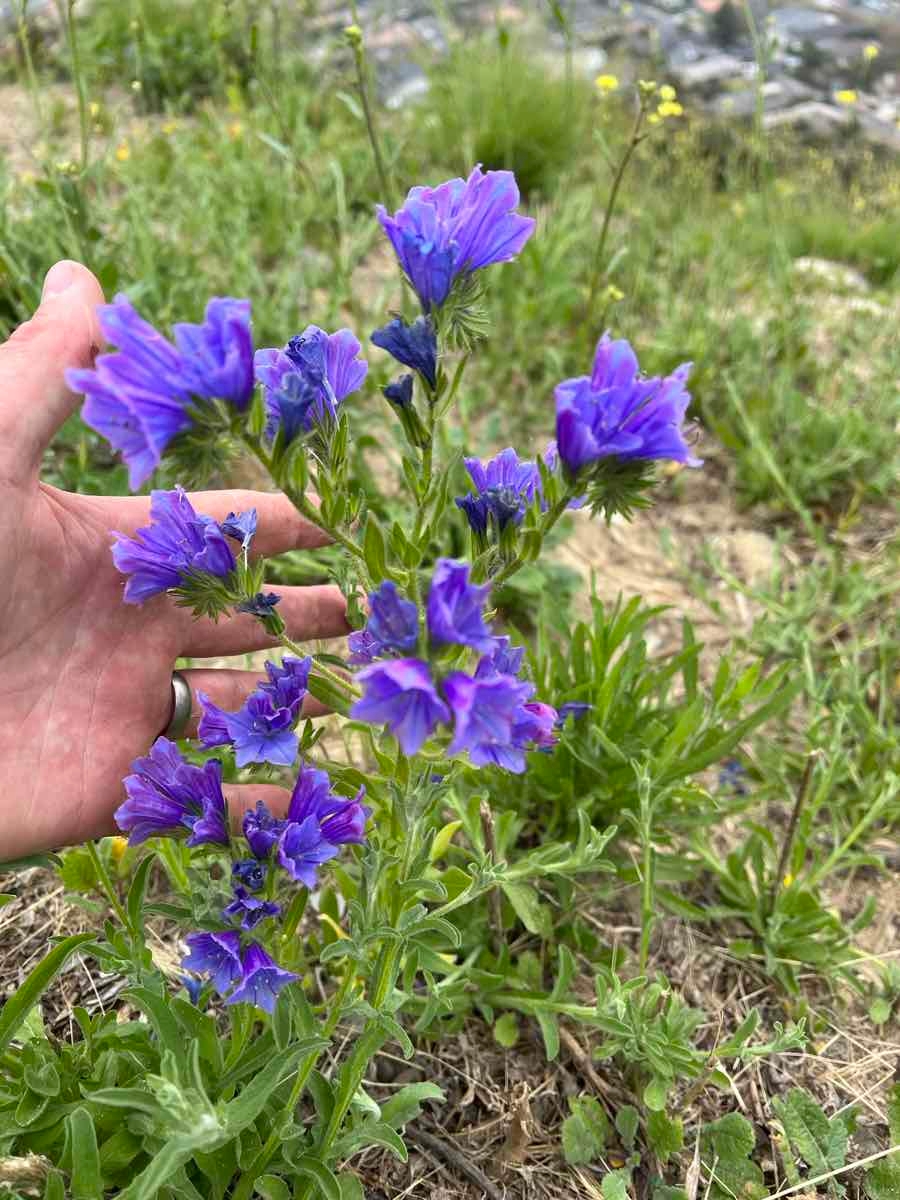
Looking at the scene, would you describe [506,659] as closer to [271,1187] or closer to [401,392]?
[401,392]

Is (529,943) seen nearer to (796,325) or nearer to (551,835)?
(551,835)

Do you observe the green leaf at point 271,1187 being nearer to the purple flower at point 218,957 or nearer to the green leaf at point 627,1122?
the purple flower at point 218,957

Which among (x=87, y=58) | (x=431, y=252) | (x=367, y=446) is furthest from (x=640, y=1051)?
(x=87, y=58)

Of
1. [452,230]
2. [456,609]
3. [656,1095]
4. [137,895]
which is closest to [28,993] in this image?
[137,895]

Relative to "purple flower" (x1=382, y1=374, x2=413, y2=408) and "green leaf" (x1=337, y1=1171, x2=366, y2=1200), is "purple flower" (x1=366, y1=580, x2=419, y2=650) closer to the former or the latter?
"purple flower" (x1=382, y1=374, x2=413, y2=408)

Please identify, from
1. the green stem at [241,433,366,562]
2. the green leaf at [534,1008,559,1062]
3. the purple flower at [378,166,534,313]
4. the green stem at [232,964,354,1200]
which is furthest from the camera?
the green leaf at [534,1008,559,1062]

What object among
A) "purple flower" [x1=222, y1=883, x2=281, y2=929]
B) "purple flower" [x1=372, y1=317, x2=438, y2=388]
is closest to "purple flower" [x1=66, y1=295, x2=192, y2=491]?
"purple flower" [x1=372, y1=317, x2=438, y2=388]
